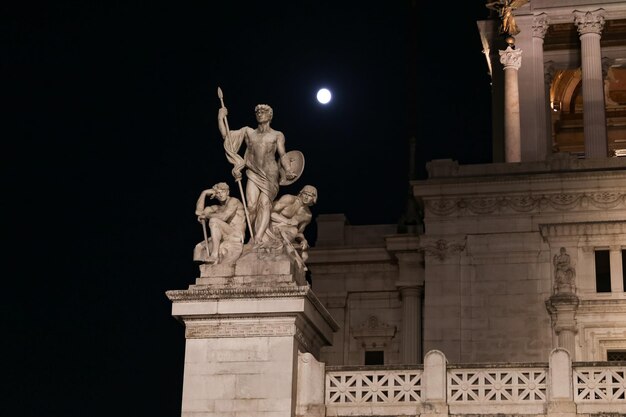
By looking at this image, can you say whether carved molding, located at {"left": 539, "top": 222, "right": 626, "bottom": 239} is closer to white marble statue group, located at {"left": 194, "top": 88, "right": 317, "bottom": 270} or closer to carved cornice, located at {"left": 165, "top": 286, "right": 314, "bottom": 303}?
white marble statue group, located at {"left": 194, "top": 88, "right": 317, "bottom": 270}

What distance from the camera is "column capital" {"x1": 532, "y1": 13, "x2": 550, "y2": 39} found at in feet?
197

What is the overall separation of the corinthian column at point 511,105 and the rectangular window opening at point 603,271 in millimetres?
10097

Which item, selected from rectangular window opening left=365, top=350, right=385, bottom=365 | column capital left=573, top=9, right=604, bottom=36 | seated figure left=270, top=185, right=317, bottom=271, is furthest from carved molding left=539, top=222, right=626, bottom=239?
seated figure left=270, top=185, right=317, bottom=271

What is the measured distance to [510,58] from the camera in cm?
5853

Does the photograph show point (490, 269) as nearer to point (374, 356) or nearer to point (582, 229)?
point (582, 229)

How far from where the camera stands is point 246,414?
26.4m

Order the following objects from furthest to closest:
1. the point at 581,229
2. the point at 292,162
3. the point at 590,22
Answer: the point at 590,22 < the point at 581,229 < the point at 292,162

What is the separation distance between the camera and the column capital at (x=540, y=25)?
60156mm

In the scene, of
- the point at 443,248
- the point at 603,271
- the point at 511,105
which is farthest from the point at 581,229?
the point at 511,105

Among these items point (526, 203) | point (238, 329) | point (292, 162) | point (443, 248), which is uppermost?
point (526, 203)

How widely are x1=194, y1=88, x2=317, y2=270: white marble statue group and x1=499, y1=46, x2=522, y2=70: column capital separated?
30908 millimetres

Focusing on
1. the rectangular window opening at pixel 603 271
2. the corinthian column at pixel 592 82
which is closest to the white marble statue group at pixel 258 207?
the rectangular window opening at pixel 603 271

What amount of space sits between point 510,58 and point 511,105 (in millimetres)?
2597

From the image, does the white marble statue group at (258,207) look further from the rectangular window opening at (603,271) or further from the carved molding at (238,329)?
the rectangular window opening at (603,271)
